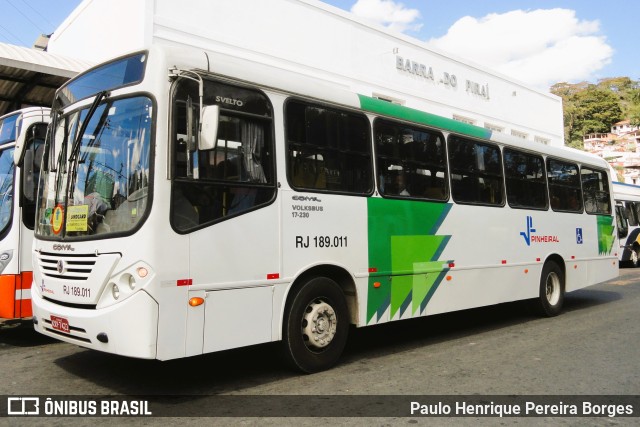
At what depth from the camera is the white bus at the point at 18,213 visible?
269 inches

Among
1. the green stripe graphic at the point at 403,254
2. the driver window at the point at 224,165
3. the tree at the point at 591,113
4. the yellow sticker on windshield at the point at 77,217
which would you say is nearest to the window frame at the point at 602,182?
the green stripe graphic at the point at 403,254

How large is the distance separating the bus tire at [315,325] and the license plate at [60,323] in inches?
79.2

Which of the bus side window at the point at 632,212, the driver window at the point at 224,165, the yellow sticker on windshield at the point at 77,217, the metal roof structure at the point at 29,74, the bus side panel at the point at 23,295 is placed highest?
the metal roof structure at the point at 29,74

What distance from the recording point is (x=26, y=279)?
6949 millimetres

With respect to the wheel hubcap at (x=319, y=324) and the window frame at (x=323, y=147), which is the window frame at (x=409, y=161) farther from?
the wheel hubcap at (x=319, y=324)

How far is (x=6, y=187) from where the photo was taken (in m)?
7.35

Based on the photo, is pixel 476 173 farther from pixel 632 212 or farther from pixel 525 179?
pixel 632 212

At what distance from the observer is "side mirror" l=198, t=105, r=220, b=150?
4.46 metres

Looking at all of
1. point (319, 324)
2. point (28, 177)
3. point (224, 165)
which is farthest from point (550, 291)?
point (28, 177)

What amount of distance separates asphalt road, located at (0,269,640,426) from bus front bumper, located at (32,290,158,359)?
0.58m

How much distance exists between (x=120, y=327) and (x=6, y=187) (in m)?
4.19

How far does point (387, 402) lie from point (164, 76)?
345 centimetres

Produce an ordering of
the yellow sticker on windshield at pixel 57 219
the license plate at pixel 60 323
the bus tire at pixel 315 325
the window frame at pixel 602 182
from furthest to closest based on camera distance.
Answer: the window frame at pixel 602 182, the bus tire at pixel 315 325, the yellow sticker on windshield at pixel 57 219, the license plate at pixel 60 323

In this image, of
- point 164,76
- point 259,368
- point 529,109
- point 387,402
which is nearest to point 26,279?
point 259,368
